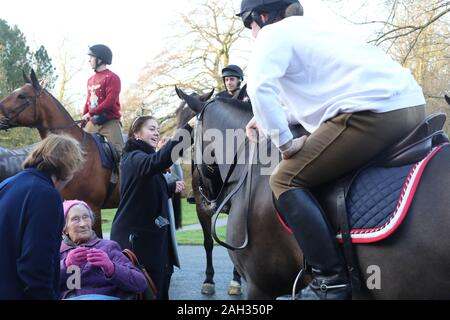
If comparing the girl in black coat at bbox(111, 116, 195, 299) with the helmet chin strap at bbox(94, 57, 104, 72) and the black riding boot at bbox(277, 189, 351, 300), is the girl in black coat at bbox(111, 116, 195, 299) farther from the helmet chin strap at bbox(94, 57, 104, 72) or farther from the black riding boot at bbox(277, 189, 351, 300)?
the helmet chin strap at bbox(94, 57, 104, 72)

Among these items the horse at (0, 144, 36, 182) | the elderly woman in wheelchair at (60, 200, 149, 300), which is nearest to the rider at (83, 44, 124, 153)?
the horse at (0, 144, 36, 182)

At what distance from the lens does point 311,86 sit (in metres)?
3.07

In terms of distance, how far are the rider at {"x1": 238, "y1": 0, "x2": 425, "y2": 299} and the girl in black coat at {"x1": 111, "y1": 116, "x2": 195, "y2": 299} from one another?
1.63 m

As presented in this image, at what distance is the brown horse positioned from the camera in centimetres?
747

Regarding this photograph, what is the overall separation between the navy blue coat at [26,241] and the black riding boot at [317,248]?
4.44ft

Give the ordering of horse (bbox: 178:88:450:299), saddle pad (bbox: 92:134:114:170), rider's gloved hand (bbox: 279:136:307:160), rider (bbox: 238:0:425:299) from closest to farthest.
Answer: horse (bbox: 178:88:450:299) < rider (bbox: 238:0:425:299) < rider's gloved hand (bbox: 279:136:307:160) < saddle pad (bbox: 92:134:114:170)

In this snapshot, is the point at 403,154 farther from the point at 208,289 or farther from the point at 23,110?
the point at 23,110

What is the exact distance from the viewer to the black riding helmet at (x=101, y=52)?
827 cm

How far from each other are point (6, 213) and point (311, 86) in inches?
72.9

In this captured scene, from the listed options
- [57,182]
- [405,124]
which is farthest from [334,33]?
[57,182]

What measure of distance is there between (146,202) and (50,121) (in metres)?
3.68
